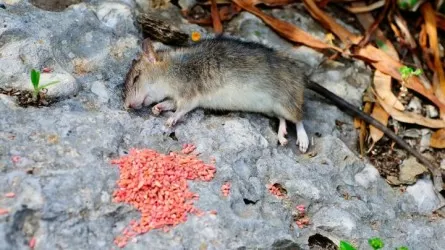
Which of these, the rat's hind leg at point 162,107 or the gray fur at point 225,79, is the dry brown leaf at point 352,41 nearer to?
the gray fur at point 225,79

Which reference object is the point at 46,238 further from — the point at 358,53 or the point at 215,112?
the point at 358,53

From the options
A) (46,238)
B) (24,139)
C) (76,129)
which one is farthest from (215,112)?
(46,238)

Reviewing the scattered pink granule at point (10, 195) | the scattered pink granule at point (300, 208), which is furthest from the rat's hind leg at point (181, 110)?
the scattered pink granule at point (10, 195)

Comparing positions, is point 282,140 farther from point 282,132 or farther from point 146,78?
point 146,78

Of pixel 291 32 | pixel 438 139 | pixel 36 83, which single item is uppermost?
pixel 36 83

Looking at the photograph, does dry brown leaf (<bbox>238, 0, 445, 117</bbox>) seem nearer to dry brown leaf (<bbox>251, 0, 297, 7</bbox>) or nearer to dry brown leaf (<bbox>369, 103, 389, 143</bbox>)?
dry brown leaf (<bbox>251, 0, 297, 7</bbox>)

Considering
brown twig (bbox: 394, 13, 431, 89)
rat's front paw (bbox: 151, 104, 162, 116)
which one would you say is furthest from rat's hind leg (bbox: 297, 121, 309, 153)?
brown twig (bbox: 394, 13, 431, 89)

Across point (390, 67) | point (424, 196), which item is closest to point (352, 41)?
point (390, 67)
